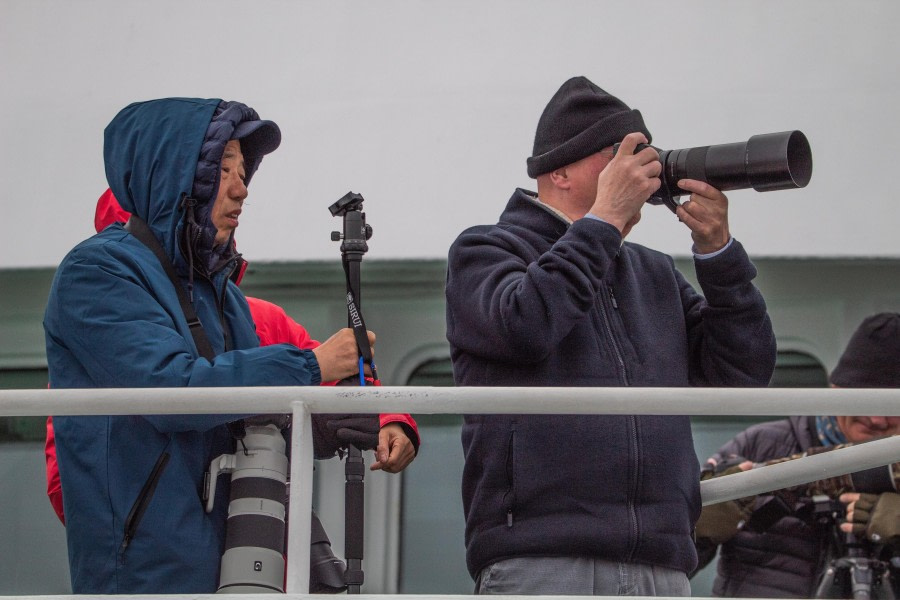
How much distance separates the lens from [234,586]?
6.64 feet

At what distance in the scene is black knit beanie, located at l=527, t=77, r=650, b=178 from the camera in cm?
245

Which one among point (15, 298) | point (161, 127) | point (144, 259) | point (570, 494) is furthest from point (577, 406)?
point (15, 298)

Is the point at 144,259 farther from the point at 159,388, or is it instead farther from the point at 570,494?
the point at 570,494

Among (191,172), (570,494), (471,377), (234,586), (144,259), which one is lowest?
(234,586)

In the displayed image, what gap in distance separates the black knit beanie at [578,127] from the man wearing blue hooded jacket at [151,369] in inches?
22.7

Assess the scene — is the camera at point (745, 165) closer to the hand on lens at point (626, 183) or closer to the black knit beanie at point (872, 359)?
the hand on lens at point (626, 183)

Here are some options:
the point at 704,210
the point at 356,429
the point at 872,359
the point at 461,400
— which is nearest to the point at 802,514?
the point at 872,359

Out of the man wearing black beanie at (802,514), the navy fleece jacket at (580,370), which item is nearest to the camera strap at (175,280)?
the navy fleece jacket at (580,370)

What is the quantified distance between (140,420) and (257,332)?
0.64 metres

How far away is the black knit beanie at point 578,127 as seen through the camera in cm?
245

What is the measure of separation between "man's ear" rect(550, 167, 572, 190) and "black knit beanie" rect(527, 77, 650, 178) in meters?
0.01

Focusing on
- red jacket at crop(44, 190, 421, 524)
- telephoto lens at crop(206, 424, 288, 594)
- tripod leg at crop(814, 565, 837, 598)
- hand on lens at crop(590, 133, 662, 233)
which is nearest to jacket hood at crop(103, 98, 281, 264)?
red jacket at crop(44, 190, 421, 524)

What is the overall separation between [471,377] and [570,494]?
0.98ft

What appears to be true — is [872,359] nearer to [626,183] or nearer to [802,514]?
[802,514]
